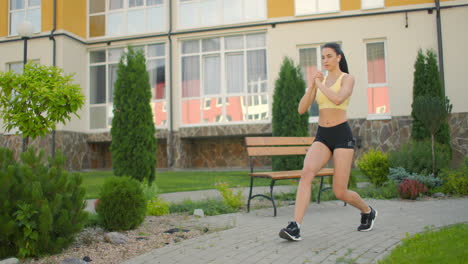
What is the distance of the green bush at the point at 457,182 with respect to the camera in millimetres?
7129

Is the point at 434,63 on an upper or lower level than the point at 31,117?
upper

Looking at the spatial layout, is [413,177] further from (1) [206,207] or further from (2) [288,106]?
(2) [288,106]

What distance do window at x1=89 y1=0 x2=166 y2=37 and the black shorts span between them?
14.3 m

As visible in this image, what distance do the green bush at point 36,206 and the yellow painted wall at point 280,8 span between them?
13.2 metres

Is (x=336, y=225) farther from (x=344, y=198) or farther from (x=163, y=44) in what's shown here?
(x=163, y=44)

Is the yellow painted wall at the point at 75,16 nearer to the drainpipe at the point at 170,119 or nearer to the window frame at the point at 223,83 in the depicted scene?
the drainpipe at the point at 170,119

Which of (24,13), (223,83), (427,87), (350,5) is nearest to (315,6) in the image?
(350,5)

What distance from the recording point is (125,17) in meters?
17.8

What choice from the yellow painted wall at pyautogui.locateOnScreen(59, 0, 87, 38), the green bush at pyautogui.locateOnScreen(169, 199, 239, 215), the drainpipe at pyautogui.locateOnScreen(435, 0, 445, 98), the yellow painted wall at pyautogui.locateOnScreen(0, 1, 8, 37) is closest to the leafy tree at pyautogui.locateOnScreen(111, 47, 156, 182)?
the green bush at pyautogui.locateOnScreen(169, 199, 239, 215)

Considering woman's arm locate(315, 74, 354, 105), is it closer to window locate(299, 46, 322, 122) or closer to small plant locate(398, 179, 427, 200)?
small plant locate(398, 179, 427, 200)

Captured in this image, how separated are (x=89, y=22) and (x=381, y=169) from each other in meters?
14.4

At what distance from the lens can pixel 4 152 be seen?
3779 mm

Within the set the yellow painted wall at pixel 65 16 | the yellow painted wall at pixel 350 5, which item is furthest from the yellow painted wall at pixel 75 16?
the yellow painted wall at pixel 350 5

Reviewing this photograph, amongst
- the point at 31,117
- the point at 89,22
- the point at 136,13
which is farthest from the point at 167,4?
the point at 31,117
